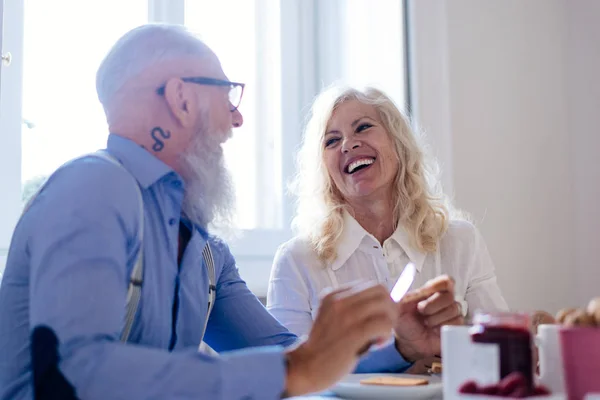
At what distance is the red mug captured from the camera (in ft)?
2.46

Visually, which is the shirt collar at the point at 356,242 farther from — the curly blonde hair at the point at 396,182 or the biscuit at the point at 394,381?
the biscuit at the point at 394,381

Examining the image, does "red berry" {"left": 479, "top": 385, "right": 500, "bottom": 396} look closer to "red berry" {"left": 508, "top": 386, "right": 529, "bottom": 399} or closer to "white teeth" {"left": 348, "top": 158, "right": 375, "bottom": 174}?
"red berry" {"left": 508, "top": 386, "right": 529, "bottom": 399}

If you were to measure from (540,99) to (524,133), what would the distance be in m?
0.21

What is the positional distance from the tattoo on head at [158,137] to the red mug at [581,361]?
772 millimetres

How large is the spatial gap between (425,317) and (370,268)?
0.75 m

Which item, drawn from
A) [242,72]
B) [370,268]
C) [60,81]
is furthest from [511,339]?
[242,72]

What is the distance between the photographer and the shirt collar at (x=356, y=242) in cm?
213

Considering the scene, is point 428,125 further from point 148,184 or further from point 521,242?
point 148,184

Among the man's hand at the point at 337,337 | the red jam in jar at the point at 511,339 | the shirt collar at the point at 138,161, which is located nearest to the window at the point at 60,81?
the shirt collar at the point at 138,161

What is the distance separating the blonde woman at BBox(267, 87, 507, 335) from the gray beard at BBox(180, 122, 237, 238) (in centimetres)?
68

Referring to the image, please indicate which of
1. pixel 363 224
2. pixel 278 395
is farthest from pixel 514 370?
pixel 363 224

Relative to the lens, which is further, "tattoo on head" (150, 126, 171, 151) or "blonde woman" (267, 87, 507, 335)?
"blonde woman" (267, 87, 507, 335)

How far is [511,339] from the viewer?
2.56ft

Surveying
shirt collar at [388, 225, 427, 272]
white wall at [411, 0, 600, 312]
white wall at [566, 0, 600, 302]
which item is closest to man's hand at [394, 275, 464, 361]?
shirt collar at [388, 225, 427, 272]
